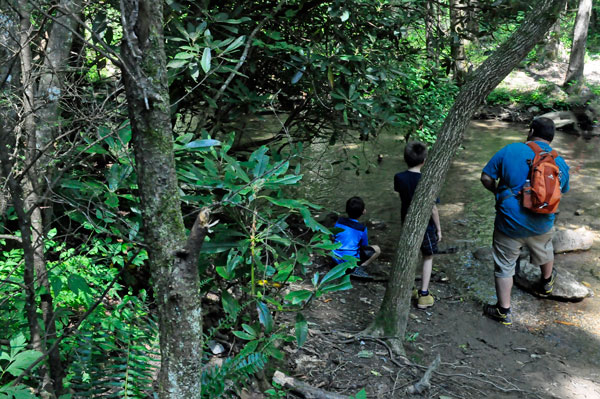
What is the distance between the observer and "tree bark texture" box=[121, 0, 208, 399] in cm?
155

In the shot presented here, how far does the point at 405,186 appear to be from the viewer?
532 cm

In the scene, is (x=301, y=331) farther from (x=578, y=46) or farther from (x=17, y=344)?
(x=578, y=46)

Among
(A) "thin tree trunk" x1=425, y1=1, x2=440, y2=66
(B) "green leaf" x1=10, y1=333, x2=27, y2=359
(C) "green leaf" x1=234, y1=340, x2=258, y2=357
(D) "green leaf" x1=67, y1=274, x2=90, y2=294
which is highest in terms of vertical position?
(A) "thin tree trunk" x1=425, y1=1, x2=440, y2=66

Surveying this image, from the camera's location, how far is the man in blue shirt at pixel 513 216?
16.3 feet

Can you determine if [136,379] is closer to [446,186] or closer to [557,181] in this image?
[557,181]

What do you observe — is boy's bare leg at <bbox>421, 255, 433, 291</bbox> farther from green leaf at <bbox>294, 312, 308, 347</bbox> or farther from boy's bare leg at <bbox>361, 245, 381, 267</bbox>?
green leaf at <bbox>294, 312, 308, 347</bbox>

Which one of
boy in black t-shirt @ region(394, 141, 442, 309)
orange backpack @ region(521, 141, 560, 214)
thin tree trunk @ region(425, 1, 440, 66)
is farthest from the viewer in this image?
boy in black t-shirt @ region(394, 141, 442, 309)

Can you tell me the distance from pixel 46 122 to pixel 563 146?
45.8 ft

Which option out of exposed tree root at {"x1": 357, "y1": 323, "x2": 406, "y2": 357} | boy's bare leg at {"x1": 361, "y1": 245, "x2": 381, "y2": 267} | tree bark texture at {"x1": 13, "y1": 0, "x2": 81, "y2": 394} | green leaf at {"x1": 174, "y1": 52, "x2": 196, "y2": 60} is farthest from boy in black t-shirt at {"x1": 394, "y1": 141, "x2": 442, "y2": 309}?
tree bark texture at {"x1": 13, "y1": 0, "x2": 81, "y2": 394}

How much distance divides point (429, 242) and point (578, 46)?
15384mm

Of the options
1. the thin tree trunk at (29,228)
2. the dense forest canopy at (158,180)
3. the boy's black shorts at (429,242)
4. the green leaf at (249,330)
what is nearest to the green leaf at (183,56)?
the dense forest canopy at (158,180)

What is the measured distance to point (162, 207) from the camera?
5.41 feet

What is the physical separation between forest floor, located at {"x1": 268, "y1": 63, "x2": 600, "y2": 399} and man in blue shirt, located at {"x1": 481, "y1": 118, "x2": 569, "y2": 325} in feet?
1.31

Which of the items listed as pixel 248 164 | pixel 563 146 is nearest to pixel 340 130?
pixel 248 164
